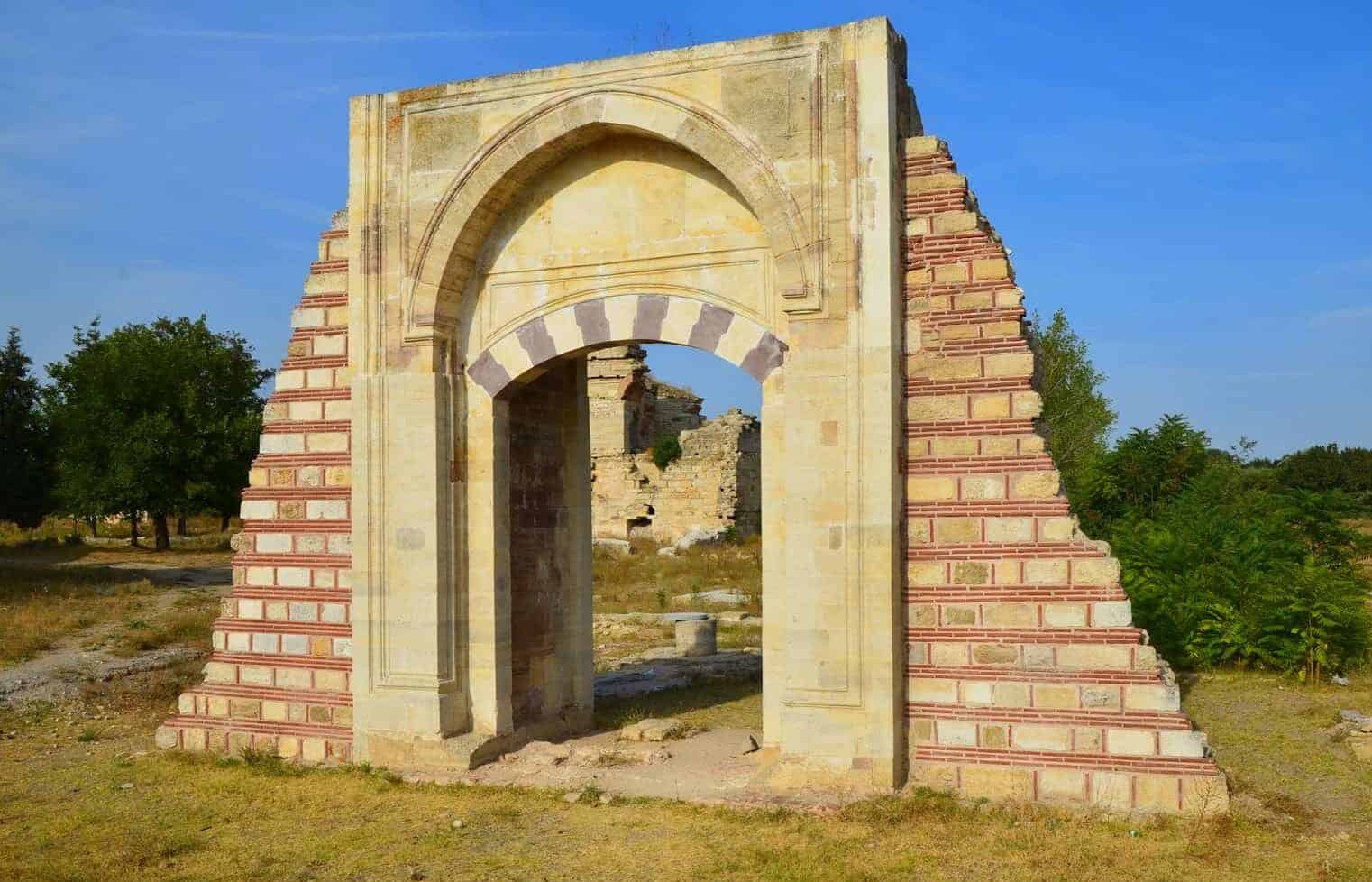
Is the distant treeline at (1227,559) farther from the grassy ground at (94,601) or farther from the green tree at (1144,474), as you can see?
the grassy ground at (94,601)

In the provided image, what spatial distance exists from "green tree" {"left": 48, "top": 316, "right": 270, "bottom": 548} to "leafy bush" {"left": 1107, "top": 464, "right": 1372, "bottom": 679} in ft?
74.4

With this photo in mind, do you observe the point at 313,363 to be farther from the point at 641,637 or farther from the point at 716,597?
the point at 716,597

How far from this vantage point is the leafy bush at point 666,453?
97.6 feet

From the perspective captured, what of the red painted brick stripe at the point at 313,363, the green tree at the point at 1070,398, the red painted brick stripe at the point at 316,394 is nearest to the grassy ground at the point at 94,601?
the red painted brick stripe at the point at 316,394

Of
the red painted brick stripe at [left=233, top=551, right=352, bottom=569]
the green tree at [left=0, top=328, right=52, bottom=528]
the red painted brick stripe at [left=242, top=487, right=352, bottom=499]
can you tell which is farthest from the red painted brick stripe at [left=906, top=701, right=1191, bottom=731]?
the green tree at [left=0, top=328, right=52, bottom=528]

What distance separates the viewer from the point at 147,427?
27781mm

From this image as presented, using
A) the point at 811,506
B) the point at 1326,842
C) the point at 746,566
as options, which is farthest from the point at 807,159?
the point at 746,566

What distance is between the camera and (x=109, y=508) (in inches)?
1093

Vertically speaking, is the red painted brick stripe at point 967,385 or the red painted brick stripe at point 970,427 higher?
the red painted brick stripe at point 967,385

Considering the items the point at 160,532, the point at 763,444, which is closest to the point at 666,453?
the point at 160,532

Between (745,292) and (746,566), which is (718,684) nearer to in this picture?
(745,292)

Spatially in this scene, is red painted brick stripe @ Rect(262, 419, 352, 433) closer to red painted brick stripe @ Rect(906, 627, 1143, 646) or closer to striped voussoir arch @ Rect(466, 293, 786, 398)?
striped voussoir arch @ Rect(466, 293, 786, 398)

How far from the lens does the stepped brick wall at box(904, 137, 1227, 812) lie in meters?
6.61

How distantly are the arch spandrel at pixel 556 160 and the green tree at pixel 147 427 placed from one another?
2217 cm
